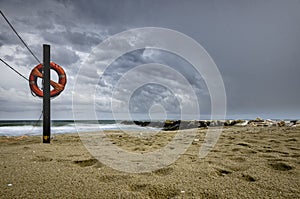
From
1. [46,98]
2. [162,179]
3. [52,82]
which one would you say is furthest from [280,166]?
[52,82]

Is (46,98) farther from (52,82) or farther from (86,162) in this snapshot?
(86,162)

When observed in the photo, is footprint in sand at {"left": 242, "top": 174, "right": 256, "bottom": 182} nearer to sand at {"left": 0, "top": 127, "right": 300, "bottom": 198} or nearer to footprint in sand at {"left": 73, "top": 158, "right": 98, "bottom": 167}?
sand at {"left": 0, "top": 127, "right": 300, "bottom": 198}

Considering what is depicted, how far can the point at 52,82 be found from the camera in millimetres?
6102

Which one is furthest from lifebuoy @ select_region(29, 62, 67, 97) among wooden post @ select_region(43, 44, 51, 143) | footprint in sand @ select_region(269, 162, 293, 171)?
footprint in sand @ select_region(269, 162, 293, 171)

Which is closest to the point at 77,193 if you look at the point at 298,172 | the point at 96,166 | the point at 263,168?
the point at 96,166

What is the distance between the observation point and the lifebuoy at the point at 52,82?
19.2 feet

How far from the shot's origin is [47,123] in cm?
448

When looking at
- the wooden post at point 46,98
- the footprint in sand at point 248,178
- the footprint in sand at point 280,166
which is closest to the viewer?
the footprint in sand at point 248,178

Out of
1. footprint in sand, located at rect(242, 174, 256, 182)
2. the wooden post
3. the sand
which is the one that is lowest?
footprint in sand, located at rect(242, 174, 256, 182)

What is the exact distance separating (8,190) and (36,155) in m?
1.56

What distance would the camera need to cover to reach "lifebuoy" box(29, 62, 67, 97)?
5.86 meters

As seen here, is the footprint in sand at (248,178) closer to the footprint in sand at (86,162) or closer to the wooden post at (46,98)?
the footprint in sand at (86,162)

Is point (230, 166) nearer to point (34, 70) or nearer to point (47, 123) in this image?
point (47, 123)

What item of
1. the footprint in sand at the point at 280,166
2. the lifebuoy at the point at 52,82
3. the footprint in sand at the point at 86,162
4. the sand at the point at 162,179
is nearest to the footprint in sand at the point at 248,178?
the sand at the point at 162,179
